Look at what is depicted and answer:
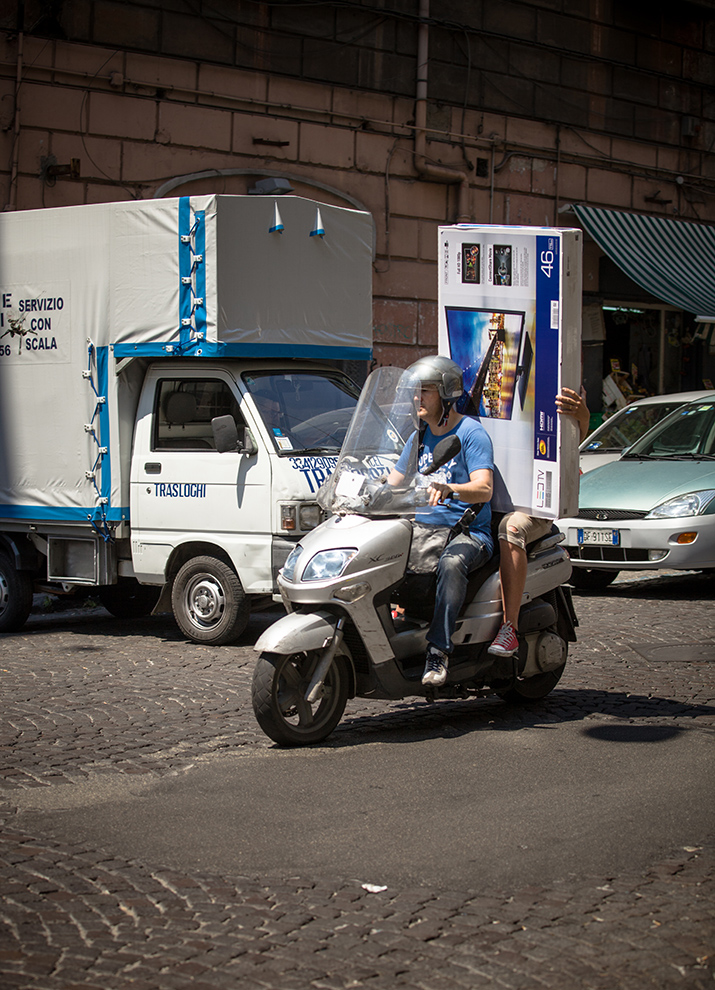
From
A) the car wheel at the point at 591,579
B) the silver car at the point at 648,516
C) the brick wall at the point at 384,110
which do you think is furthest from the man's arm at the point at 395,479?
the brick wall at the point at 384,110

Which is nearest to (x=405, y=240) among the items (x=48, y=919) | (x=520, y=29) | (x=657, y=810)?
(x=520, y=29)

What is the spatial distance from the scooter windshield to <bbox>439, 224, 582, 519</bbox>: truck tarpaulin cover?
0.51 metres

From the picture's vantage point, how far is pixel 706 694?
22.2 feet

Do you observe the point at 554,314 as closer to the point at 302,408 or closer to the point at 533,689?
the point at 533,689

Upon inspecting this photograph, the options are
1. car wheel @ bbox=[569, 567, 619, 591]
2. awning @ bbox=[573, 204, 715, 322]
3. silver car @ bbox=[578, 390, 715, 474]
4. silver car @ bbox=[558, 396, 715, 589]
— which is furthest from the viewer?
awning @ bbox=[573, 204, 715, 322]

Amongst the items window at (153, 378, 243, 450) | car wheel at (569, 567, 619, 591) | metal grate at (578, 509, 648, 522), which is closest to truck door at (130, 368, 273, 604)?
window at (153, 378, 243, 450)

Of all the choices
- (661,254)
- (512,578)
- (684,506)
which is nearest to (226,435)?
(512,578)

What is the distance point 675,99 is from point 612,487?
11900 mm

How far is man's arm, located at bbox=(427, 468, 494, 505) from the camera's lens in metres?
5.73

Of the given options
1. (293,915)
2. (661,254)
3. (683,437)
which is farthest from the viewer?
(661,254)

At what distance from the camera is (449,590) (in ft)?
18.9

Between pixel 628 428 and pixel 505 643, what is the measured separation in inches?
284

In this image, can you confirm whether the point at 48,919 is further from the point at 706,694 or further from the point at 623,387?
the point at 623,387

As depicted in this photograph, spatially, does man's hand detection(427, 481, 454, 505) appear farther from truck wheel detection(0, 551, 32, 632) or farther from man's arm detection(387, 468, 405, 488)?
truck wheel detection(0, 551, 32, 632)
